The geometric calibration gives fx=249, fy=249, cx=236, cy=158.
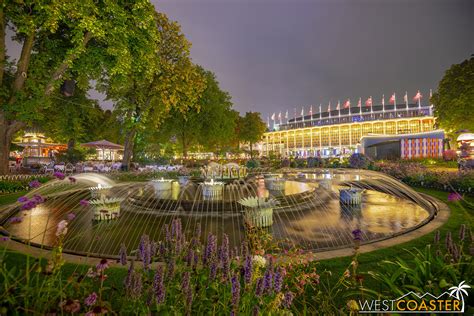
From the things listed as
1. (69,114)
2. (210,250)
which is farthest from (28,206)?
(69,114)

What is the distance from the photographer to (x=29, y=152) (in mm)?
57375

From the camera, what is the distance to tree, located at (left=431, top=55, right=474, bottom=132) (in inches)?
1271

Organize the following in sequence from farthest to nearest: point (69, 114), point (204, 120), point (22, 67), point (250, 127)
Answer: point (250, 127)
point (204, 120)
point (69, 114)
point (22, 67)

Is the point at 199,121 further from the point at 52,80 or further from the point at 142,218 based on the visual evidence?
the point at 142,218

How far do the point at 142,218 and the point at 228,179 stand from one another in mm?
8839

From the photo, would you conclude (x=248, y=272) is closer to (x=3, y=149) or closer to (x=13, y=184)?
(x=13, y=184)

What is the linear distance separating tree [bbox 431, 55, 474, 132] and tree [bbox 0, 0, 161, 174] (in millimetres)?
38495

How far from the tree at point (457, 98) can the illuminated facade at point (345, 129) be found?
6768 centimetres

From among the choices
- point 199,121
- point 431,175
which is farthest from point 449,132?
point 199,121

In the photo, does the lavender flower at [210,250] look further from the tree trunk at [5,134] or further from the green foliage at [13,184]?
the tree trunk at [5,134]

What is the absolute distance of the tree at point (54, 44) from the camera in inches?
560

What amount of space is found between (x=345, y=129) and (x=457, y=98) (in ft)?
353

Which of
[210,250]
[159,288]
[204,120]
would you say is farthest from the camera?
[204,120]

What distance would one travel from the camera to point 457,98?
3309cm
